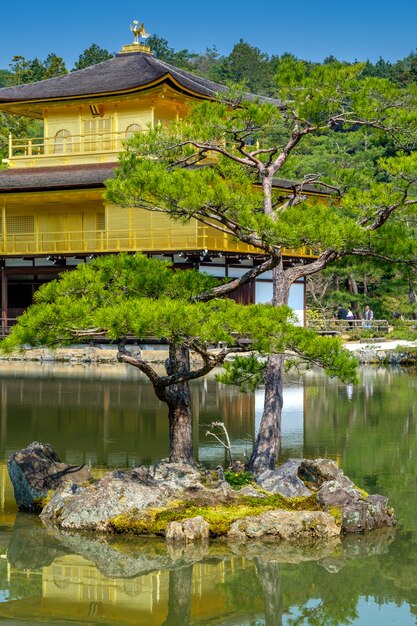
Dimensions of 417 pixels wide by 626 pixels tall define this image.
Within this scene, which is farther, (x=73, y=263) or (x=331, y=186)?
(x=73, y=263)

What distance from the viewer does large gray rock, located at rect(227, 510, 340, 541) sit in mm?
10211

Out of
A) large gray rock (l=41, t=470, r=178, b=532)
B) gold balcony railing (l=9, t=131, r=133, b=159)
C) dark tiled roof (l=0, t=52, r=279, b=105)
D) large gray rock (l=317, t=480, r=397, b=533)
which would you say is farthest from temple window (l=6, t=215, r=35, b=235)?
large gray rock (l=317, t=480, r=397, b=533)

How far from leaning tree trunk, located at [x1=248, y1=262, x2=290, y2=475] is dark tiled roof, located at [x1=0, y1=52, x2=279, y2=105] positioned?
711 inches

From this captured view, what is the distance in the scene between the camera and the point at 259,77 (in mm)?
80875

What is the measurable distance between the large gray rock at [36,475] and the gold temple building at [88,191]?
17.1 meters

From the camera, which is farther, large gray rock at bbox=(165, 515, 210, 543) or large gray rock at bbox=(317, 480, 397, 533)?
large gray rock at bbox=(317, 480, 397, 533)

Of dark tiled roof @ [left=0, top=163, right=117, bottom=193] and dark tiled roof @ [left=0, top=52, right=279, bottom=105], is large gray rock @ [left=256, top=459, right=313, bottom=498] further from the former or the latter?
dark tiled roof @ [left=0, top=52, right=279, bottom=105]

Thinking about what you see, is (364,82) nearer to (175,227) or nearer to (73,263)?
(175,227)

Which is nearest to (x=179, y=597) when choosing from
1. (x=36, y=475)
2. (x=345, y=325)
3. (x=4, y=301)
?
(x=36, y=475)

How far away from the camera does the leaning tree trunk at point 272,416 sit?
12242 millimetres

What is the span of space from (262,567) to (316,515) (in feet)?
3.76

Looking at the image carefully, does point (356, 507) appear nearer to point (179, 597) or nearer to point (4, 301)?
point (179, 597)

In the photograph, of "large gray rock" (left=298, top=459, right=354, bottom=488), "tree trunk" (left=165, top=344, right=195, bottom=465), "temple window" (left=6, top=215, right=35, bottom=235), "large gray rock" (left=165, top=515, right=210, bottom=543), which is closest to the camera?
"large gray rock" (left=165, top=515, right=210, bottom=543)

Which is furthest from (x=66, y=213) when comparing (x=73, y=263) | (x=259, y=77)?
(x=259, y=77)
